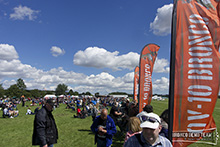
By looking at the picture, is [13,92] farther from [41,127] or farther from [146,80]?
[41,127]

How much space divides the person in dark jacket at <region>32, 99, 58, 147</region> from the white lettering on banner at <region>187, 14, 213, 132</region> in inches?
124

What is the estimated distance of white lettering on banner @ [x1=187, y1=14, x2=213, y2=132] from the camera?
2621mm

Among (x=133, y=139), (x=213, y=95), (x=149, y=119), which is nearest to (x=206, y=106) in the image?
(x=213, y=95)

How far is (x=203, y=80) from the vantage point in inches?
105

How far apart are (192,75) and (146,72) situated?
15.2ft

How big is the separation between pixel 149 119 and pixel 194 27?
6.62ft

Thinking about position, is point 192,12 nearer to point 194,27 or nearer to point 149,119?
point 194,27

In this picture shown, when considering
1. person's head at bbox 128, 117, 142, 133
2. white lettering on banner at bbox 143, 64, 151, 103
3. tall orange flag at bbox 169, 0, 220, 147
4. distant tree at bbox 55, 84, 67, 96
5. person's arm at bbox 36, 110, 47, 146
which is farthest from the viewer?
distant tree at bbox 55, 84, 67, 96

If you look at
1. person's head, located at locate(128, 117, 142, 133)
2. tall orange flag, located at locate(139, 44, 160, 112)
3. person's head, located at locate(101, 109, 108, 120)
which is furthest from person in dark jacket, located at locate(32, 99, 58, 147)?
tall orange flag, located at locate(139, 44, 160, 112)

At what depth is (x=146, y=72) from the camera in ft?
23.9

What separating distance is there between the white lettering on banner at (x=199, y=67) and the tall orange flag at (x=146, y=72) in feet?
14.1

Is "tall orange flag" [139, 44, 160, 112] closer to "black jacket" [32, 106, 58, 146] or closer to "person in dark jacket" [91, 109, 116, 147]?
"person in dark jacket" [91, 109, 116, 147]

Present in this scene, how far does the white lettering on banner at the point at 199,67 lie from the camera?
8.60 feet

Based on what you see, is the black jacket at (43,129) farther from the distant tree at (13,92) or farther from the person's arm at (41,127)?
the distant tree at (13,92)
